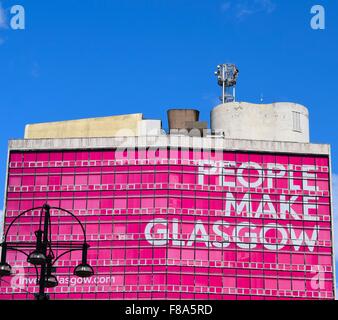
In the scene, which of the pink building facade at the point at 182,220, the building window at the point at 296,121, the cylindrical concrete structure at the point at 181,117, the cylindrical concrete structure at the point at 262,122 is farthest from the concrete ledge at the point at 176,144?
the cylindrical concrete structure at the point at 181,117

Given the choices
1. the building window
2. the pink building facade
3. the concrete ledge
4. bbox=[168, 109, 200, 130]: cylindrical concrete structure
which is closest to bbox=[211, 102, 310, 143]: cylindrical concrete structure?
the building window

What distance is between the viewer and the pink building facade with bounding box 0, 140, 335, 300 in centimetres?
8931

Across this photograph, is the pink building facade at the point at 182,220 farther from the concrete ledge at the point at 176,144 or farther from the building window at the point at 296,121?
the building window at the point at 296,121

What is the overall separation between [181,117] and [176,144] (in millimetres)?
6702

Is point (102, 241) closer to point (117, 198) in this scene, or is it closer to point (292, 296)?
point (117, 198)

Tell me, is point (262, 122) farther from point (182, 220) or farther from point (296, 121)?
point (182, 220)

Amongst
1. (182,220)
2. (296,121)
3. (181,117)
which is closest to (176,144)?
(181,117)

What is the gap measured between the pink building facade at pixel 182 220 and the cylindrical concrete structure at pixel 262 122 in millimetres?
3424

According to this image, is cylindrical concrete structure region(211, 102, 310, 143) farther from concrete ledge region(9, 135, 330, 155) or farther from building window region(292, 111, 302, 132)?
concrete ledge region(9, 135, 330, 155)

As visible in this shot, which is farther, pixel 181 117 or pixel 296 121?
pixel 181 117

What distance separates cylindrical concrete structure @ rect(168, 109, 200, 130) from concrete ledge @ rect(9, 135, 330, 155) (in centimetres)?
448

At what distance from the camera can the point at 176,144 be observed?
311 feet

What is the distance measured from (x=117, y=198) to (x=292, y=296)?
2327 centimetres
